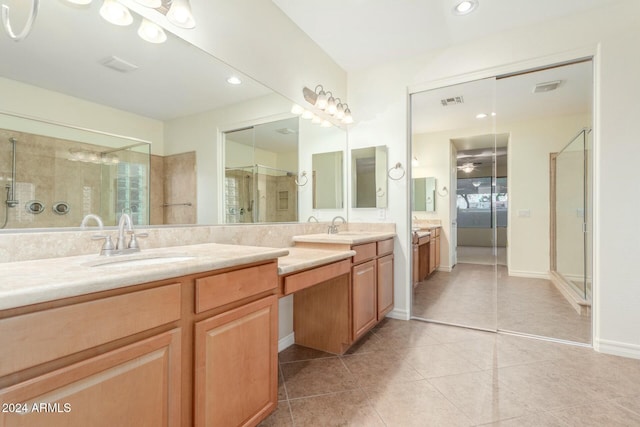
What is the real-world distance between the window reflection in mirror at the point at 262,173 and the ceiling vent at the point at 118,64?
61 cm

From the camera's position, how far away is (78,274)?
0.79 metres

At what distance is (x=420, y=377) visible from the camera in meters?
1.81

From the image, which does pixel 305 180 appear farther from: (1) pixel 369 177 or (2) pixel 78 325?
(2) pixel 78 325

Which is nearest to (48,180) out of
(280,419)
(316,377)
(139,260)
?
(139,260)

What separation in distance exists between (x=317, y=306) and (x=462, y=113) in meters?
2.77

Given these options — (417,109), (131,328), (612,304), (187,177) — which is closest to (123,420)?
(131,328)

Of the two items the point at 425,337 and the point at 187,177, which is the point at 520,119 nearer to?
the point at 425,337

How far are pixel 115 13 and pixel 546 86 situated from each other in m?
3.59

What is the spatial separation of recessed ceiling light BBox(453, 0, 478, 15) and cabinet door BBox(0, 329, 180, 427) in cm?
278

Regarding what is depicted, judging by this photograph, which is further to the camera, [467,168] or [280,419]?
[467,168]

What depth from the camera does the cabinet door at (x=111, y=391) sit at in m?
0.65

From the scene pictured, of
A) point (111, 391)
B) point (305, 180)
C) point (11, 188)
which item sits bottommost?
point (111, 391)

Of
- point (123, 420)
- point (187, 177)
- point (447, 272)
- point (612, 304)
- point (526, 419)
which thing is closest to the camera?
point (123, 420)

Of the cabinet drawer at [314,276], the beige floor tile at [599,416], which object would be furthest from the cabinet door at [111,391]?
the beige floor tile at [599,416]
